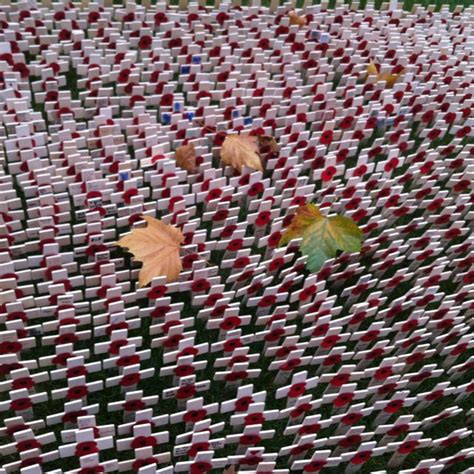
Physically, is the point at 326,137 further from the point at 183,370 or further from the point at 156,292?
the point at 183,370

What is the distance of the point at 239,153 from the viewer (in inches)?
154

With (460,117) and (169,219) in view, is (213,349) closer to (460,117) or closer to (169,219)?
(169,219)

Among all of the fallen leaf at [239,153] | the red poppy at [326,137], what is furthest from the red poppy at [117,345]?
the red poppy at [326,137]

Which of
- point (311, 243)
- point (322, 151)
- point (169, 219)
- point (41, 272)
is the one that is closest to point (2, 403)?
point (41, 272)

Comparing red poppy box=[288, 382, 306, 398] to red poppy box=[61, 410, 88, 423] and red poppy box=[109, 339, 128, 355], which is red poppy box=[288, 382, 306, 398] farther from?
red poppy box=[61, 410, 88, 423]

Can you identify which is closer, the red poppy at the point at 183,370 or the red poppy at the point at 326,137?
the red poppy at the point at 183,370

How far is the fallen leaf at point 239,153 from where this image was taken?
3.88m

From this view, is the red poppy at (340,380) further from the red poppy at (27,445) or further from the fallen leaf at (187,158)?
the fallen leaf at (187,158)

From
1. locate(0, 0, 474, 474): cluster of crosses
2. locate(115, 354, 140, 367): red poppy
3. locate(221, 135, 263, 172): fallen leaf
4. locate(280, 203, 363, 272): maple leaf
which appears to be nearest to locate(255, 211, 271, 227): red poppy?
locate(0, 0, 474, 474): cluster of crosses

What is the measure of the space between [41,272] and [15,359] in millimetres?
532

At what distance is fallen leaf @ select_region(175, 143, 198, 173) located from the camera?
3.81 m

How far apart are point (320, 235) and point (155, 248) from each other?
923 millimetres

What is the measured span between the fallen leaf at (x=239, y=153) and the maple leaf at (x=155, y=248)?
79cm

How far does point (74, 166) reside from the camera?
358 cm
